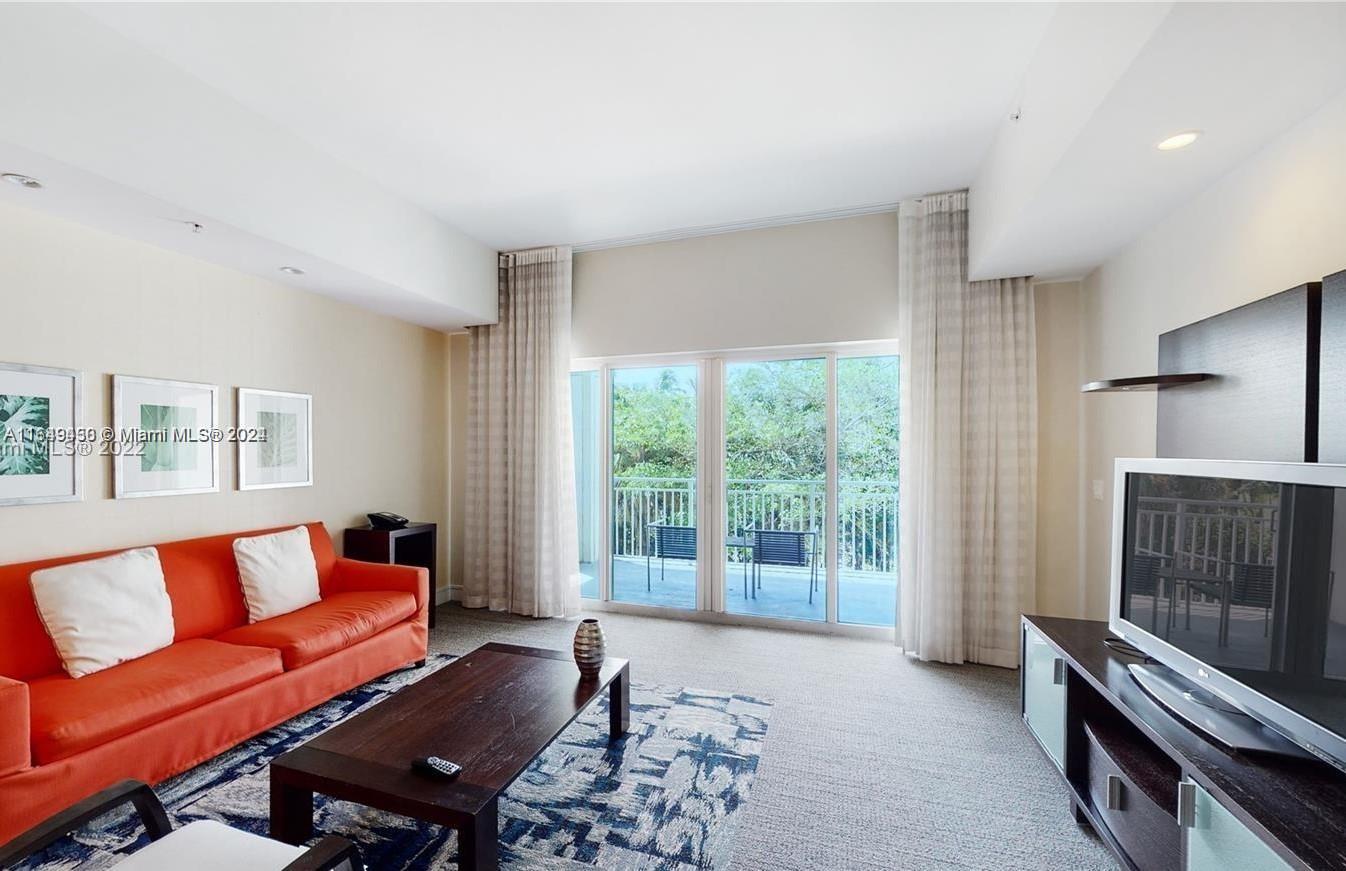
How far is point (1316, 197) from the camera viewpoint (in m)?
1.64

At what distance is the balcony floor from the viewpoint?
3885 mm

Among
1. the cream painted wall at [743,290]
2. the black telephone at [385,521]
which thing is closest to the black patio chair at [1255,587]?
the cream painted wall at [743,290]

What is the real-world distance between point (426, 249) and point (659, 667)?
9.99ft

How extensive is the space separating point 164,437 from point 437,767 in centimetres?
251

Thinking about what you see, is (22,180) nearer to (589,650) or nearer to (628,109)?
(628,109)

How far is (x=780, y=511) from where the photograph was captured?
13.1ft

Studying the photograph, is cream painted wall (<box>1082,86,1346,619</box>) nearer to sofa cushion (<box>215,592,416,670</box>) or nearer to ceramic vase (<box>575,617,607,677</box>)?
ceramic vase (<box>575,617,607,677</box>)

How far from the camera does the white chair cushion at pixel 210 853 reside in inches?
47.7

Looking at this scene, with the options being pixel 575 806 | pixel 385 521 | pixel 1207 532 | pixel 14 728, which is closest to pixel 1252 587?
pixel 1207 532

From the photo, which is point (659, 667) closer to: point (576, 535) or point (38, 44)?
point (576, 535)

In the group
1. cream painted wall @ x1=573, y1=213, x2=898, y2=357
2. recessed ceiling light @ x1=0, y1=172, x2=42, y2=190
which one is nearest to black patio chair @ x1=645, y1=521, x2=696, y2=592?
cream painted wall @ x1=573, y1=213, x2=898, y2=357

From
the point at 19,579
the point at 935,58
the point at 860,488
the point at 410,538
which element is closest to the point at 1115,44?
the point at 935,58

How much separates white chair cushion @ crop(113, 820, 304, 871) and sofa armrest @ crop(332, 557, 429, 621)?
1.99 metres

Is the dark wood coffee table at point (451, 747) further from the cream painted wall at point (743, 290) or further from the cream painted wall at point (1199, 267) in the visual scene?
the cream painted wall at point (1199, 267)
